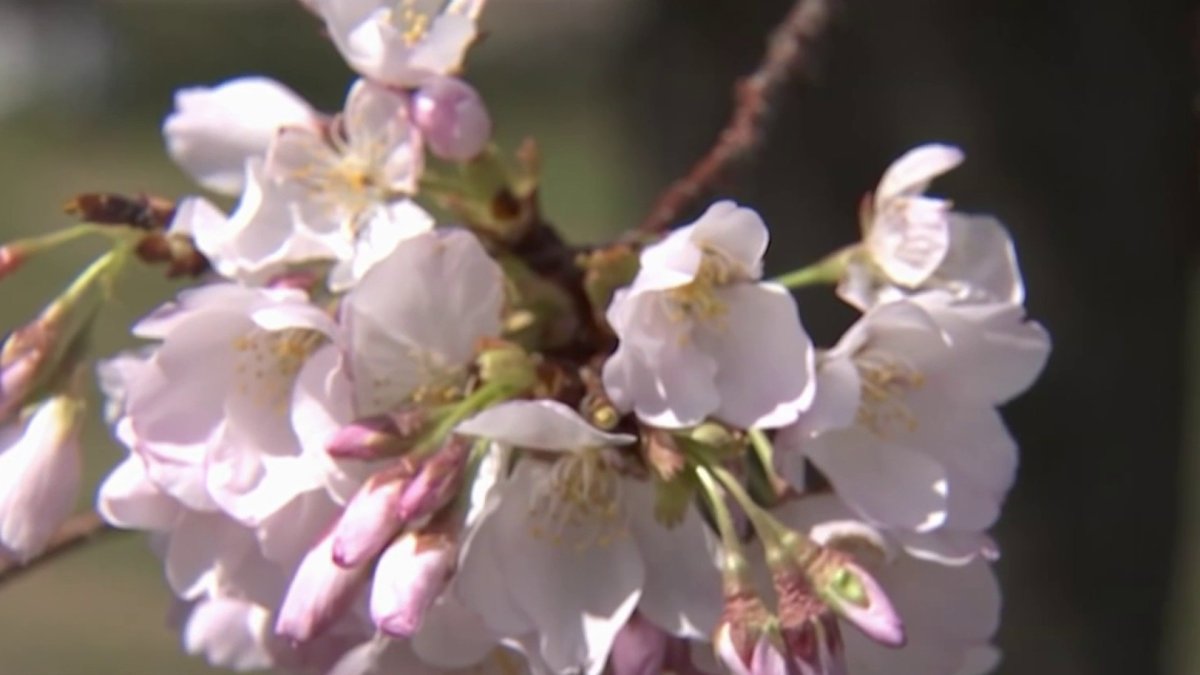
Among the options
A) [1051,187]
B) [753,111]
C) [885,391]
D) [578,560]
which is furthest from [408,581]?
[1051,187]

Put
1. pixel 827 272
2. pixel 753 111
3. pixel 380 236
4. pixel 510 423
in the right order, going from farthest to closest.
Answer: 1. pixel 753 111
2. pixel 827 272
3. pixel 380 236
4. pixel 510 423

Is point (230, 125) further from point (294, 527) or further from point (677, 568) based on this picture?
point (677, 568)

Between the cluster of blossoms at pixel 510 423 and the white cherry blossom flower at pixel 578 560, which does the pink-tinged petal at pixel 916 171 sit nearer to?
the cluster of blossoms at pixel 510 423

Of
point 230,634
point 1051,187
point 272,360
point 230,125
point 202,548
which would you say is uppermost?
point 230,125

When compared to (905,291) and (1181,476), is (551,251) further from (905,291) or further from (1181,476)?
(1181,476)

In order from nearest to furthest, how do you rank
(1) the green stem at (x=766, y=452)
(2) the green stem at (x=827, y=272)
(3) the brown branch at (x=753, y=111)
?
(1) the green stem at (x=766, y=452), (2) the green stem at (x=827, y=272), (3) the brown branch at (x=753, y=111)

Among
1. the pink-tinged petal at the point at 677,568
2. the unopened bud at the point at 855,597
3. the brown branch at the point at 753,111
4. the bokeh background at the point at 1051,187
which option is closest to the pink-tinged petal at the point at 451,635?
the pink-tinged petal at the point at 677,568

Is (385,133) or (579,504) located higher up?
(385,133)

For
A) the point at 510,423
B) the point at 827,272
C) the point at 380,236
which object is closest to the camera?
the point at 510,423
